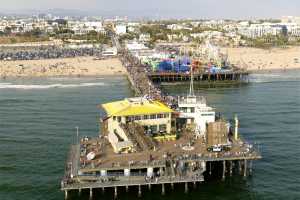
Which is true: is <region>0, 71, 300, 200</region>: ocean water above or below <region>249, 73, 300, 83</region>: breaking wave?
below

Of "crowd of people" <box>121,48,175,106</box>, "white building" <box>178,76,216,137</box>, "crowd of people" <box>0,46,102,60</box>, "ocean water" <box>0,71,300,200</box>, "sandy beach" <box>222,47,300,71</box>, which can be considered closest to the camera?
"ocean water" <box>0,71,300,200</box>

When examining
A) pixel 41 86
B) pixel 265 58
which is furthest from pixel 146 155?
pixel 265 58

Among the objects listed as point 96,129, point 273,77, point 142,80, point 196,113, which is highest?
point 196,113

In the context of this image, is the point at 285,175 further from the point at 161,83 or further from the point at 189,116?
the point at 161,83

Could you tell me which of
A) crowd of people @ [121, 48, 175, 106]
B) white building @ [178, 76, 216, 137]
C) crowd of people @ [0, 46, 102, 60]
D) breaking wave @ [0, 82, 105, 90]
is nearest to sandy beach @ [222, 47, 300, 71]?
crowd of people @ [121, 48, 175, 106]

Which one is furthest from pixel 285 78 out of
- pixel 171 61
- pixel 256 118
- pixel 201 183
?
pixel 201 183

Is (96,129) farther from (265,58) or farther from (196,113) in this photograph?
(265,58)

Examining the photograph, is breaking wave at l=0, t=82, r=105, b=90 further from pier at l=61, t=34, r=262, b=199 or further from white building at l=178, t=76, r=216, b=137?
white building at l=178, t=76, r=216, b=137
